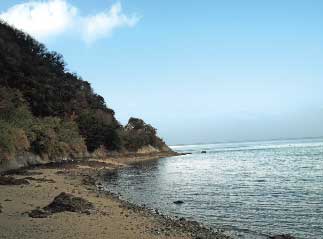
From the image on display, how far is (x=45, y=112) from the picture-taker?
279ft

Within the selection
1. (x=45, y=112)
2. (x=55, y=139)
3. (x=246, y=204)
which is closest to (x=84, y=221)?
(x=246, y=204)

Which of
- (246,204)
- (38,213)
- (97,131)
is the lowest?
(246,204)

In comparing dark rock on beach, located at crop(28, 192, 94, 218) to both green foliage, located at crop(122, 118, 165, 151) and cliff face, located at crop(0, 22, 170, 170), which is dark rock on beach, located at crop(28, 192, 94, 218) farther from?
green foliage, located at crop(122, 118, 165, 151)

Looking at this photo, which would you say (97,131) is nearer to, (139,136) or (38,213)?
(139,136)

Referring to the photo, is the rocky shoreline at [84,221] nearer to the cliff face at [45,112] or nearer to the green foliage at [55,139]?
the cliff face at [45,112]

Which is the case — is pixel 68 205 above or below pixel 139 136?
below

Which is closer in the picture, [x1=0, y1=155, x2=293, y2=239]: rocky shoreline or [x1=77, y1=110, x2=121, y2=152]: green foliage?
[x1=0, y1=155, x2=293, y2=239]: rocky shoreline

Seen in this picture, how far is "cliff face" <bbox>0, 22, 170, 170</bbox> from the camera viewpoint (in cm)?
5672

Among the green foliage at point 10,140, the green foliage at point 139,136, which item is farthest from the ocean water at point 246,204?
the green foliage at point 139,136

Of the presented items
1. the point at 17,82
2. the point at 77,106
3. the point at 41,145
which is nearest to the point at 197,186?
the point at 41,145

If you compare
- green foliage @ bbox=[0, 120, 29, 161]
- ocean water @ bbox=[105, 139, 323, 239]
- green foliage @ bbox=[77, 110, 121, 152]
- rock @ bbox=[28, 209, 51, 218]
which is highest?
green foliage @ bbox=[77, 110, 121, 152]

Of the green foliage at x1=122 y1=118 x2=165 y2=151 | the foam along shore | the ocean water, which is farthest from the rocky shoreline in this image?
the green foliage at x1=122 y1=118 x2=165 y2=151

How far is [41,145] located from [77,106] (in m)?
37.8

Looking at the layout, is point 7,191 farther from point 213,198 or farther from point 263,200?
point 263,200
